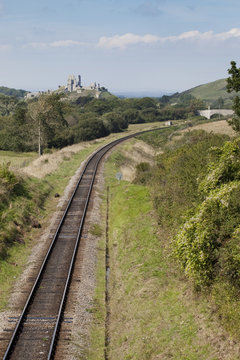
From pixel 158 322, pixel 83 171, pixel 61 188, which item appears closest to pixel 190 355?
pixel 158 322

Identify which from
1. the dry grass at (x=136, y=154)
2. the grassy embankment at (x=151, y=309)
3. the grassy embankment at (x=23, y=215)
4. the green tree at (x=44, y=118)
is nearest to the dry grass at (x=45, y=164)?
the grassy embankment at (x=23, y=215)

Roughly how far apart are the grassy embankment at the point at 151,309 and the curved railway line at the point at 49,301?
1.60m

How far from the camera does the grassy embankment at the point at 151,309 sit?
1144 centimetres

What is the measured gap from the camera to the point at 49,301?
15375mm

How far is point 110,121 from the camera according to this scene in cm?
9656

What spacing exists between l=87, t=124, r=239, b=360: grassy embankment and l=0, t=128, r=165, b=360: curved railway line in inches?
63.2

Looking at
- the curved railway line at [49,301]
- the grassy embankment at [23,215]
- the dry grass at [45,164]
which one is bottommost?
the curved railway line at [49,301]

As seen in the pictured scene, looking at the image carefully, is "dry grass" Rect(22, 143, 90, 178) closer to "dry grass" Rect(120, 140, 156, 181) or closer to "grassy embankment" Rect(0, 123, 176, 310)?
"grassy embankment" Rect(0, 123, 176, 310)

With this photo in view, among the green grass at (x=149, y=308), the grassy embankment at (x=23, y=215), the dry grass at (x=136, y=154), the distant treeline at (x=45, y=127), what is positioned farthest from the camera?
the distant treeline at (x=45, y=127)

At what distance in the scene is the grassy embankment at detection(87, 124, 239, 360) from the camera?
11438 millimetres

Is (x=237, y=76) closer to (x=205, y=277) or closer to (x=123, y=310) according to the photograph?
(x=205, y=277)

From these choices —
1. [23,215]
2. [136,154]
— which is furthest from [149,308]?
[136,154]

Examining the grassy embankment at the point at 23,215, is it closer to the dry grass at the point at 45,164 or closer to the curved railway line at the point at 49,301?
the dry grass at the point at 45,164

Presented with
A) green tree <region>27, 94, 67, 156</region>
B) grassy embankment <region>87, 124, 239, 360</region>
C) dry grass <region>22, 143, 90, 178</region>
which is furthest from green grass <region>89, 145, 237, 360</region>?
green tree <region>27, 94, 67, 156</region>
